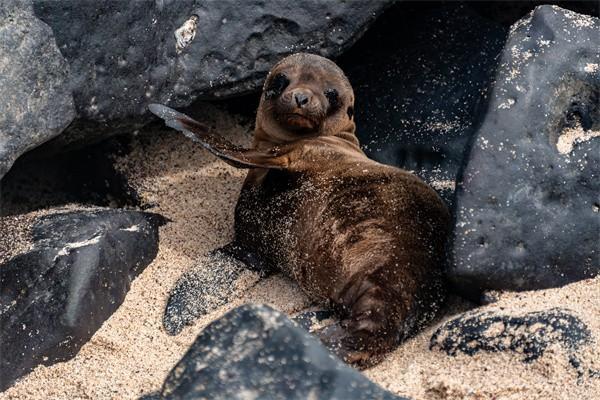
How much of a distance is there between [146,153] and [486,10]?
89.6 inches

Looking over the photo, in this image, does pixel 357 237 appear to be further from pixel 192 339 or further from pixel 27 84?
pixel 27 84

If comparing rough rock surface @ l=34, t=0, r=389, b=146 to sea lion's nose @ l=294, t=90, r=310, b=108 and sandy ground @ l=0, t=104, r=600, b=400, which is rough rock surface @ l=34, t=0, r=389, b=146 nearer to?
sea lion's nose @ l=294, t=90, r=310, b=108

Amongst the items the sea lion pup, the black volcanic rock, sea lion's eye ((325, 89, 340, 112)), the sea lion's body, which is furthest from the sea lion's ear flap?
the black volcanic rock

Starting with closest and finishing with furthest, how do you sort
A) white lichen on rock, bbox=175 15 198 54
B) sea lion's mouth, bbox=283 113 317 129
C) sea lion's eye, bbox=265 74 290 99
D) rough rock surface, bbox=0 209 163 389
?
rough rock surface, bbox=0 209 163 389, white lichen on rock, bbox=175 15 198 54, sea lion's mouth, bbox=283 113 317 129, sea lion's eye, bbox=265 74 290 99

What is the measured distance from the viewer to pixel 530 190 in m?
5.04

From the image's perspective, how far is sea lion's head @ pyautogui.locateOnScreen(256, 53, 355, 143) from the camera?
6.16 m

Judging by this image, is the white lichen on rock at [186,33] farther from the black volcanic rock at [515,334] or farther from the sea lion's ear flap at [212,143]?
the black volcanic rock at [515,334]

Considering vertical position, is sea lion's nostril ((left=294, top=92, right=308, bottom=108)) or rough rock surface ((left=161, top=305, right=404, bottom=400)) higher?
rough rock surface ((left=161, top=305, right=404, bottom=400))

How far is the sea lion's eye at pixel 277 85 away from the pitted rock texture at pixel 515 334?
195 cm

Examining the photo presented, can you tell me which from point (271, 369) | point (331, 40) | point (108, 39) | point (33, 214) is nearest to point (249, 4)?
point (331, 40)

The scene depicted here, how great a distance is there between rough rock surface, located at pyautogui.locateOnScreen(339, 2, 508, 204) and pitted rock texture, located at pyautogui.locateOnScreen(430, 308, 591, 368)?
182 centimetres

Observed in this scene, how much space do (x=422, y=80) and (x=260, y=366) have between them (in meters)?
3.76


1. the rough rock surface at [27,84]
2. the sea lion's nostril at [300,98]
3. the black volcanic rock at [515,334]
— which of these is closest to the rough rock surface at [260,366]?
the black volcanic rock at [515,334]

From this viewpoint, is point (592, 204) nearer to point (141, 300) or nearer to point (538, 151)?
point (538, 151)
